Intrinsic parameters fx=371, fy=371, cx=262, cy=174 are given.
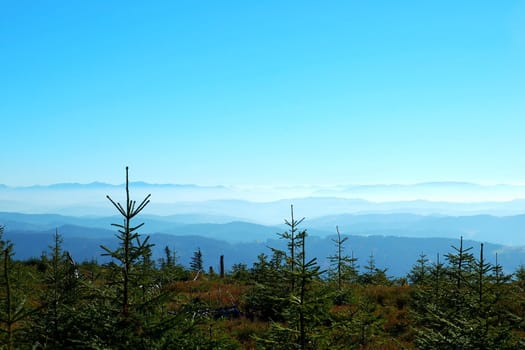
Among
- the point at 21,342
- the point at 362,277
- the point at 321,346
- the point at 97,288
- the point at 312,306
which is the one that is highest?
the point at 97,288

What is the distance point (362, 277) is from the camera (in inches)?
1134

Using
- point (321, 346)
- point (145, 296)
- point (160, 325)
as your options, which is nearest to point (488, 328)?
point (321, 346)

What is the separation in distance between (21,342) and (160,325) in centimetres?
267

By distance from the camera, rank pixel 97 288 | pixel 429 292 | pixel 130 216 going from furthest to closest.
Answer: pixel 429 292, pixel 97 288, pixel 130 216

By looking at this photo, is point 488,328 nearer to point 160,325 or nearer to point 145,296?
point 160,325

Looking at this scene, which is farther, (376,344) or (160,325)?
(376,344)

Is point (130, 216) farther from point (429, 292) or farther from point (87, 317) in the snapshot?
point (429, 292)

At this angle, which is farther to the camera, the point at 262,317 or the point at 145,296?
the point at 262,317

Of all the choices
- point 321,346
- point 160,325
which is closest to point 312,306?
point 321,346

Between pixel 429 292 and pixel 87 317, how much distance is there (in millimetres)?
12515

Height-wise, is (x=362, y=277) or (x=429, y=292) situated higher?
(x=429, y=292)

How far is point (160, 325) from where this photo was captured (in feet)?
18.4

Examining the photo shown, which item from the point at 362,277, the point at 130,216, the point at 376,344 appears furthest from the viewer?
the point at 362,277

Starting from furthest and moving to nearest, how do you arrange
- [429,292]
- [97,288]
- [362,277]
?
[362,277]
[429,292]
[97,288]
